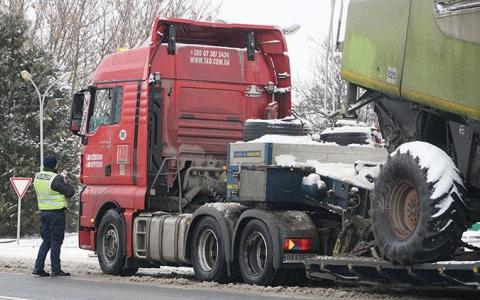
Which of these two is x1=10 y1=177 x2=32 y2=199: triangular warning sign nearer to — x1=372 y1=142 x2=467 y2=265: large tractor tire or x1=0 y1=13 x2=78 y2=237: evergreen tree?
x1=0 y1=13 x2=78 y2=237: evergreen tree

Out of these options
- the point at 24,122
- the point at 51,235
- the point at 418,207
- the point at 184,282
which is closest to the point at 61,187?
the point at 51,235

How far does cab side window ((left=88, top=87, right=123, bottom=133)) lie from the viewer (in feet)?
54.0

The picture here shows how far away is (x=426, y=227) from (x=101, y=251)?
792 cm

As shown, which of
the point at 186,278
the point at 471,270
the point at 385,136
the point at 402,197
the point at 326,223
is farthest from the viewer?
the point at 186,278

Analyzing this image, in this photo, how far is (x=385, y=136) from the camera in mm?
11734

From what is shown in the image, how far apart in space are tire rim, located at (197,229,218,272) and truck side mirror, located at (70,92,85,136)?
Answer: 3.79m

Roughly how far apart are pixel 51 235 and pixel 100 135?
1.83 m

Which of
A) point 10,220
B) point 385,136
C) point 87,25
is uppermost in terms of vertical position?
point 87,25

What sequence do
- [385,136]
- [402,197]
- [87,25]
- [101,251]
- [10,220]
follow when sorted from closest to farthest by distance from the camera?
[402,197]
[385,136]
[101,251]
[10,220]
[87,25]

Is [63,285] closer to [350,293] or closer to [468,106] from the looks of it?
[350,293]

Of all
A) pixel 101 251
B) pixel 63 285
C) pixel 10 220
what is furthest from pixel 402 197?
pixel 10 220

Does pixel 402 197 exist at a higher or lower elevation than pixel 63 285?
higher

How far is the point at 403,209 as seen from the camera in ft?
34.5

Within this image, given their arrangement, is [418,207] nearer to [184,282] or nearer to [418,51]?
[418,51]
